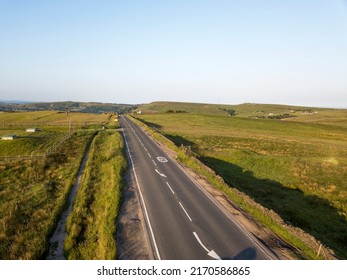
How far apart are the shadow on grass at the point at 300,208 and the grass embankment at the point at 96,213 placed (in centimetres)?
1300

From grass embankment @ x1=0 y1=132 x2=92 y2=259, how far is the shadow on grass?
17.9 metres

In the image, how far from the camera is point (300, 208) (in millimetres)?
25062

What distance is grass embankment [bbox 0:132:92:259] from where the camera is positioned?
1543 cm

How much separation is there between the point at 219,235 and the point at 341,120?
150 m

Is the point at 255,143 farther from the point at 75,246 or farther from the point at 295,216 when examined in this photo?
the point at 75,246

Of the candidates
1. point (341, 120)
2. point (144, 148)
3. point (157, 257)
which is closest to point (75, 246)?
point (157, 257)

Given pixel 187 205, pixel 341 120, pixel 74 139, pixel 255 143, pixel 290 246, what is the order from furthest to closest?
pixel 341 120
pixel 255 143
pixel 74 139
pixel 187 205
pixel 290 246

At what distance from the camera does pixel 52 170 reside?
32.7m

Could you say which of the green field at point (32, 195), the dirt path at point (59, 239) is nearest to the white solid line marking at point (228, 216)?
the dirt path at point (59, 239)

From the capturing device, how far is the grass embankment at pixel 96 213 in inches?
556

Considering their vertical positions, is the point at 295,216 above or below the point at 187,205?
below

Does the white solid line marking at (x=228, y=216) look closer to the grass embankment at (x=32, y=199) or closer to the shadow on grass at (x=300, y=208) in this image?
the shadow on grass at (x=300, y=208)

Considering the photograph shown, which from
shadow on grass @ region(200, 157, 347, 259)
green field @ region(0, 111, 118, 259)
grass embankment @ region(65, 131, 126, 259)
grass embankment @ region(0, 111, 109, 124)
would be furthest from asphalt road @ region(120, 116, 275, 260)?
grass embankment @ region(0, 111, 109, 124)

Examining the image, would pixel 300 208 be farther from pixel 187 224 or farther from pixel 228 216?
pixel 187 224
